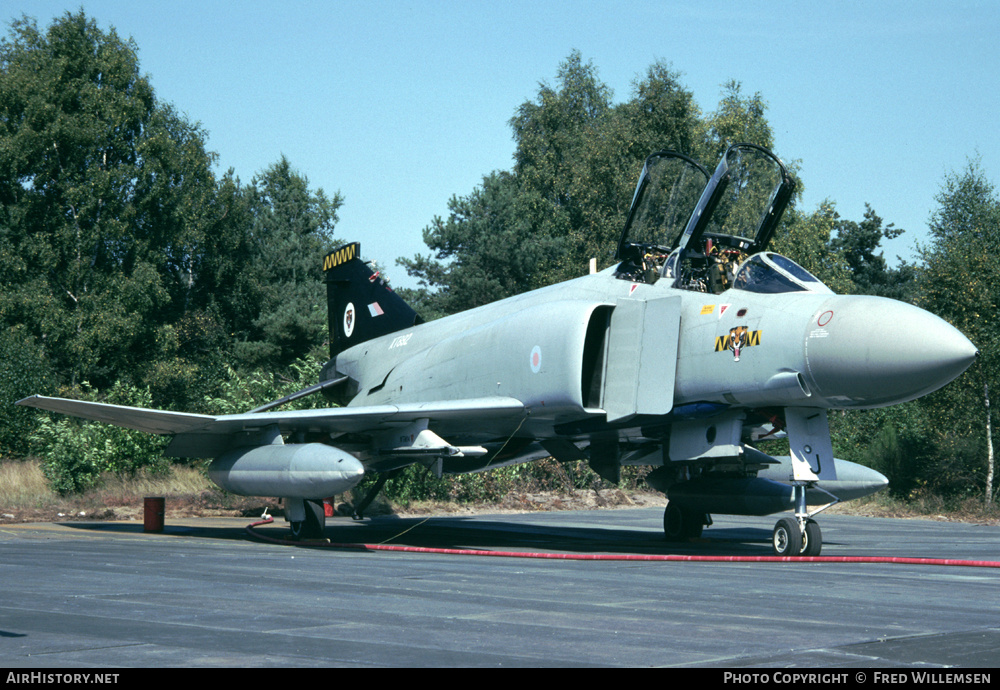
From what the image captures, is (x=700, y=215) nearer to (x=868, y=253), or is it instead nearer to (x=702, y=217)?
(x=702, y=217)

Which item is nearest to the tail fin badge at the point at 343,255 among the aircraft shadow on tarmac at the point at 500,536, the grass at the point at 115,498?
the aircraft shadow on tarmac at the point at 500,536

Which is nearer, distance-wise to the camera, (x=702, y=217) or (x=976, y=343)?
(x=702, y=217)

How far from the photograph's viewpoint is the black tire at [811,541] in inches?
434

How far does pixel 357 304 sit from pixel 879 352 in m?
11.0

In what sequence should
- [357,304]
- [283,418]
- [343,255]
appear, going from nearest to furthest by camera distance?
[283,418]
[357,304]
[343,255]

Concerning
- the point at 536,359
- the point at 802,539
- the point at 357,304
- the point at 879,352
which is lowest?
the point at 802,539

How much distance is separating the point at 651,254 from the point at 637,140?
2966 centimetres

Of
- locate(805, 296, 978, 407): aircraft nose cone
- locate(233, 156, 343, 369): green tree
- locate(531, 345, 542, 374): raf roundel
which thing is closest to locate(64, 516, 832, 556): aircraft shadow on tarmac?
locate(531, 345, 542, 374): raf roundel

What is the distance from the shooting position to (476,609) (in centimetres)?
680

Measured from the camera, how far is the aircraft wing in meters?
12.8

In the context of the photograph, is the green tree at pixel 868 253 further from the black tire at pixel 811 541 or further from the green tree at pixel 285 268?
the black tire at pixel 811 541

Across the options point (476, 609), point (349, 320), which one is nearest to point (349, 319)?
point (349, 320)

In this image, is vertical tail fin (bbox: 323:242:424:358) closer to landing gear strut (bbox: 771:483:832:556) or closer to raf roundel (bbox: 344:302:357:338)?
raf roundel (bbox: 344:302:357:338)

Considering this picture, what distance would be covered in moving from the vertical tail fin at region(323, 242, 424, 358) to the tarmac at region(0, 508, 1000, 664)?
19.3 feet
